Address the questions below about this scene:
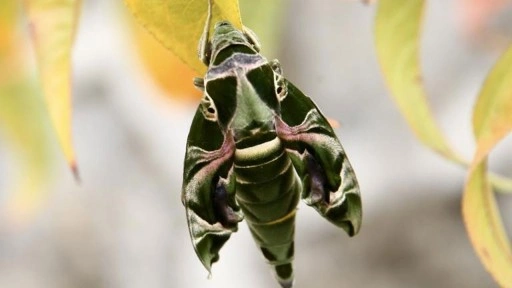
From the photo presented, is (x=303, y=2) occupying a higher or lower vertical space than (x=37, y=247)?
higher

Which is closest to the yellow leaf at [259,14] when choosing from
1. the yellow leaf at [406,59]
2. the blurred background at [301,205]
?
the yellow leaf at [406,59]

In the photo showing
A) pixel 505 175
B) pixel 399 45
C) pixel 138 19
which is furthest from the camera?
pixel 505 175

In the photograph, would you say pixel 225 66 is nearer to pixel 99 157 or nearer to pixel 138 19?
pixel 138 19

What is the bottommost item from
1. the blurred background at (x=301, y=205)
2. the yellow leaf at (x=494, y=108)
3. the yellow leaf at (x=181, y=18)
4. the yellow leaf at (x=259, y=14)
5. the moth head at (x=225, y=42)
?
the blurred background at (x=301, y=205)

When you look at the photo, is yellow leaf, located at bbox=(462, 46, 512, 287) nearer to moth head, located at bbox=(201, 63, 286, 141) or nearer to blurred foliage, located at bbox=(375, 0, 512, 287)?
blurred foliage, located at bbox=(375, 0, 512, 287)

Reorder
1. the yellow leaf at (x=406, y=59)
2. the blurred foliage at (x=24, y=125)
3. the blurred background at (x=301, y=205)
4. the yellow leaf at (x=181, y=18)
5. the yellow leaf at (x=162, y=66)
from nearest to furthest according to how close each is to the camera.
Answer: the yellow leaf at (x=181, y=18) → the yellow leaf at (x=406, y=59) → the yellow leaf at (x=162, y=66) → the blurred foliage at (x=24, y=125) → the blurred background at (x=301, y=205)

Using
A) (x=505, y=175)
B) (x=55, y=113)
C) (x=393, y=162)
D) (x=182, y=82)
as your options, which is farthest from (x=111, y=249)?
(x=55, y=113)

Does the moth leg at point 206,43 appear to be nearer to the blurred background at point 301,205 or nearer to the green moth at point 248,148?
the green moth at point 248,148

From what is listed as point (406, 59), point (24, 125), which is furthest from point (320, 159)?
point (24, 125)
